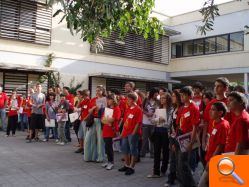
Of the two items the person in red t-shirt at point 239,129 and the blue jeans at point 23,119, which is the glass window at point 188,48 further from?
the person in red t-shirt at point 239,129

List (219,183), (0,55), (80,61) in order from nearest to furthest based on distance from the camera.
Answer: (219,183)
(0,55)
(80,61)

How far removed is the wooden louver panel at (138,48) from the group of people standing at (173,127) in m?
9.74

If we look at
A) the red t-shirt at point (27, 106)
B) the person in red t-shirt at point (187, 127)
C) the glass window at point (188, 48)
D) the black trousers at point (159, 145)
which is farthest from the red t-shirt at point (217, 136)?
the glass window at point (188, 48)

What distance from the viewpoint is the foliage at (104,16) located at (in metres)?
3.57

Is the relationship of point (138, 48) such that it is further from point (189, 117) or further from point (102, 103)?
point (189, 117)

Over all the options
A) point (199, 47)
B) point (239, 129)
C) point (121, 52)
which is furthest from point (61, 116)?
point (199, 47)

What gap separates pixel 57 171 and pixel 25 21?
11300 mm

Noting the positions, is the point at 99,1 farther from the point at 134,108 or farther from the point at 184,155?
the point at 134,108

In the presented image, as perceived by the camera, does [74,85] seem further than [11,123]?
Yes

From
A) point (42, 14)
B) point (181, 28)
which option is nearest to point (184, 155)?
point (42, 14)

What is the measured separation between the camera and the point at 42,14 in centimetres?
1731

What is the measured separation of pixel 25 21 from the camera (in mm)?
16719

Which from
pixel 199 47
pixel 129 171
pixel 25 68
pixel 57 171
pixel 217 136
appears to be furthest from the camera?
pixel 199 47

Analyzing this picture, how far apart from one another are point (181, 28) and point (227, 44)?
12.9 ft
